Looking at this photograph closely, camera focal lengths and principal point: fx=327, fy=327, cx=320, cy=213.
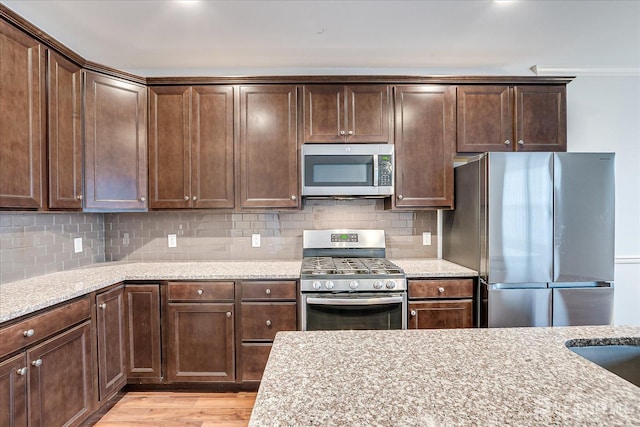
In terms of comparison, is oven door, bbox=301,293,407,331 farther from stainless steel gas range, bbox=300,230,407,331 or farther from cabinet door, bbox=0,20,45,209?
cabinet door, bbox=0,20,45,209

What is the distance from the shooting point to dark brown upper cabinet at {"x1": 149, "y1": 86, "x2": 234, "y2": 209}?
8.66 feet

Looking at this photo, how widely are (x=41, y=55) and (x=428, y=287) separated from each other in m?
2.89

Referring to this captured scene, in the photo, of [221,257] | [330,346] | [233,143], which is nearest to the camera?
[330,346]

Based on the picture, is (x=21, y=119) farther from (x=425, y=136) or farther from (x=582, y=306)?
(x=582, y=306)

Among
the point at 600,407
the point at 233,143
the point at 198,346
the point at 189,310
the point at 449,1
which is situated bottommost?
the point at 198,346

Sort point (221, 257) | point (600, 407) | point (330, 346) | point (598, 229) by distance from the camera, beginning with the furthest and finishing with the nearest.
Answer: point (221, 257)
point (598, 229)
point (330, 346)
point (600, 407)

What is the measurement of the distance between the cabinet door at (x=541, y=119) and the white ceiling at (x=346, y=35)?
40 cm

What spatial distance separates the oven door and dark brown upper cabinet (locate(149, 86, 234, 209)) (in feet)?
3.70

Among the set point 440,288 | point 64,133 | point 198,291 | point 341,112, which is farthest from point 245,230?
point 440,288

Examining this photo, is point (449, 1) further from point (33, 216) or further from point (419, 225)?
point (33, 216)

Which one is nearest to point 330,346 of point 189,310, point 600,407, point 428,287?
point 600,407

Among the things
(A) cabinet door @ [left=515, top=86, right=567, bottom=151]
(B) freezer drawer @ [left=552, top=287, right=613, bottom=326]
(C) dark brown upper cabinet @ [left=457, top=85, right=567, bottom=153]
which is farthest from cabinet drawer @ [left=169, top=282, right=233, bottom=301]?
(A) cabinet door @ [left=515, top=86, right=567, bottom=151]

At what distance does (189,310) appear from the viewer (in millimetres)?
2387

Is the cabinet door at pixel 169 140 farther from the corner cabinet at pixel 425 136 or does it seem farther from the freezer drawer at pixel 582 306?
the freezer drawer at pixel 582 306
